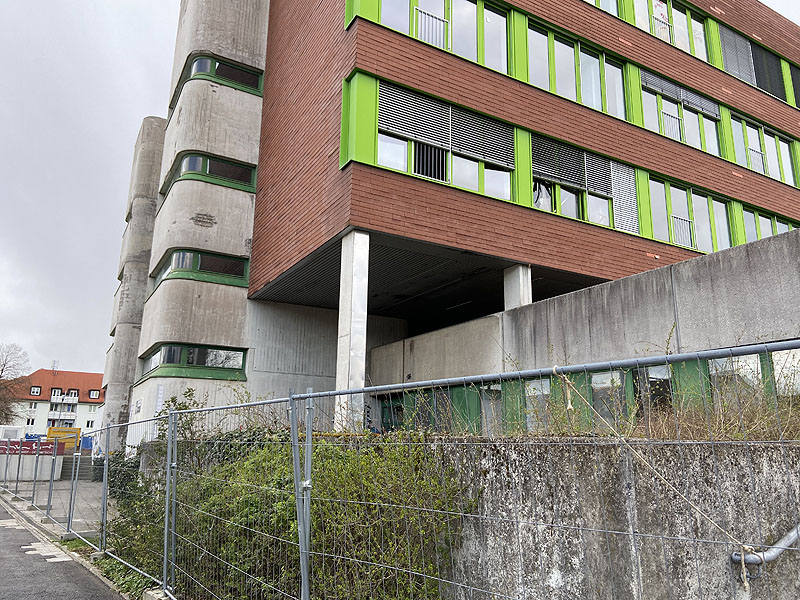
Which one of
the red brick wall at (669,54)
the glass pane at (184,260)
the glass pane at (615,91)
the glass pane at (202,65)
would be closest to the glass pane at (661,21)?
A: the red brick wall at (669,54)

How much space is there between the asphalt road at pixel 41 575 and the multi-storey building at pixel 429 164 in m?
6.17

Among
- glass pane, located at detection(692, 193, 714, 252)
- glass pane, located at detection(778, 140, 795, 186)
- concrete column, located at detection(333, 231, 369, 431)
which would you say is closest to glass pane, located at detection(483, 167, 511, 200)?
concrete column, located at detection(333, 231, 369, 431)

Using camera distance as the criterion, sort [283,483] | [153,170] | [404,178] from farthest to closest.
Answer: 1. [153,170]
2. [404,178]
3. [283,483]

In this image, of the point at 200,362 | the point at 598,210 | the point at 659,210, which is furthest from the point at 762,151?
the point at 200,362

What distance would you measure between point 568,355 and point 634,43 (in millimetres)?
11406

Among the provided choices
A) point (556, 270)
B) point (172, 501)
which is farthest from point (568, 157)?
point (172, 501)

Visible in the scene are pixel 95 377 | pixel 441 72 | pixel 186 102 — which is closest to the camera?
pixel 441 72

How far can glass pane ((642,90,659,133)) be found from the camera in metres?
19.0

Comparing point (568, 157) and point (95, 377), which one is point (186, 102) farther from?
point (95, 377)

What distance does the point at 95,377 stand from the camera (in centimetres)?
9994

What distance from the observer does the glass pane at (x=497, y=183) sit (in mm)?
15562

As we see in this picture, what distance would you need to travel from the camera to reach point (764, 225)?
21266mm

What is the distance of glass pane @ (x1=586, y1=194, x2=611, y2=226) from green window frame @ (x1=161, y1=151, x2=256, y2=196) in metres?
10.3

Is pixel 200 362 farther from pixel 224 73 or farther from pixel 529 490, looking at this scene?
pixel 529 490
